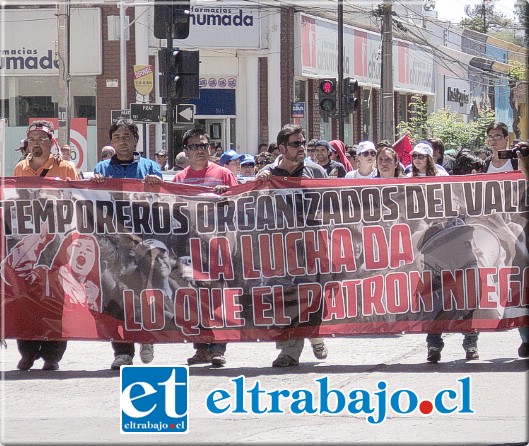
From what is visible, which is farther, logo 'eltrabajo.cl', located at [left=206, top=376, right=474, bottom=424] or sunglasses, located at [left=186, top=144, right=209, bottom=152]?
sunglasses, located at [left=186, top=144, right=209, bottom=152]

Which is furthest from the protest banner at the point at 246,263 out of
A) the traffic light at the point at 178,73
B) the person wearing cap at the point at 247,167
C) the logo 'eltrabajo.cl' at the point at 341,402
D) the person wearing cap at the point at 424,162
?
the person wearing cap at the point at 247,167

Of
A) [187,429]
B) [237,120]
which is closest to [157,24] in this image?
[187,429]

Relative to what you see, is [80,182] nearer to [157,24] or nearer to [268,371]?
[268,371]

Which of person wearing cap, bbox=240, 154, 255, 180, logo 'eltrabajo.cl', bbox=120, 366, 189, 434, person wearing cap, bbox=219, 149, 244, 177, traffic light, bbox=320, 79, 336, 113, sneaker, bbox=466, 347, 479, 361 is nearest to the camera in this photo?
logo 'eltrabajo.cl', bbox=120, 366, 189, 434

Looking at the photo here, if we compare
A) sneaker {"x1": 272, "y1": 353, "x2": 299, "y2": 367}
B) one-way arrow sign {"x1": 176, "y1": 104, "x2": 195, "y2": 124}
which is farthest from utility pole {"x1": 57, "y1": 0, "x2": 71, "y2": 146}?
→ sneaker {"x1": 272, "y1": 353, "x2": 299, "y2": 367}

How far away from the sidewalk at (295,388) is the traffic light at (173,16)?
618 cm

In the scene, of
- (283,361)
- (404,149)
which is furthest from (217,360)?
(404,149)

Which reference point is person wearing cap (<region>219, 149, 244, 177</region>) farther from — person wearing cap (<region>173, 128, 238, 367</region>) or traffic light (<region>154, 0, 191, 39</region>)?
person wearing cap (<region>173, 128, 238, 367</region>)

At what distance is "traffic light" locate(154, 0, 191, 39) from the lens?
15.7 metres

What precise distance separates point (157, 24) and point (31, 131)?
669 cm

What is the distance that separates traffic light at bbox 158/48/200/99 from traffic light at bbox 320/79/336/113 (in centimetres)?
861

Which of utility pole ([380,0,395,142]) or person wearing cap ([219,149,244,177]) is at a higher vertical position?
utility pole ([380,0,395,142])

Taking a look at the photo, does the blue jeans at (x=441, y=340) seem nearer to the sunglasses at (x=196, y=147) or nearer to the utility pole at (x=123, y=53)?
the sunglasses at (x=196, y=147)

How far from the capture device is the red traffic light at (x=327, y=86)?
24.4 m
